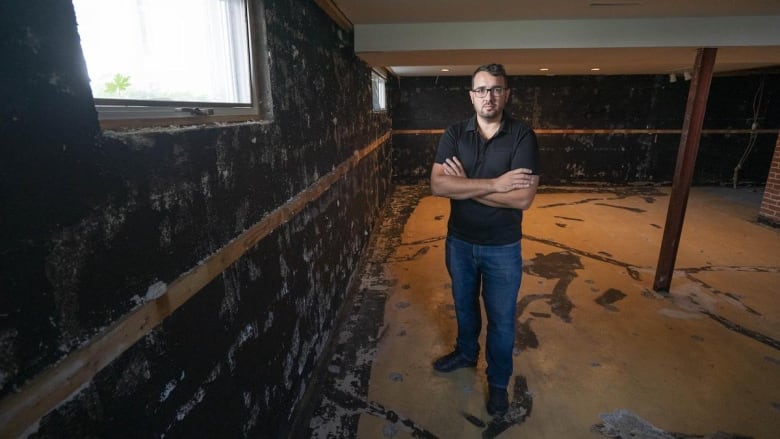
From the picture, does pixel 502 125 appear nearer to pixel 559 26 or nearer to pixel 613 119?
pixel 559 26

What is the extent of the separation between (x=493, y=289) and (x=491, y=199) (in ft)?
1.44

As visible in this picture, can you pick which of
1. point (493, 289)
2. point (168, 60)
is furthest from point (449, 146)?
point (168, 60)

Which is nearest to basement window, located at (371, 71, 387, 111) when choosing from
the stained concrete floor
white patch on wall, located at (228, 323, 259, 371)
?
the stained concrete floor

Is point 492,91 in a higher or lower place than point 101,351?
higher

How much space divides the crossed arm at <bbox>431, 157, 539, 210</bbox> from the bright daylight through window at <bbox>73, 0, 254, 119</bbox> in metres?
0.91

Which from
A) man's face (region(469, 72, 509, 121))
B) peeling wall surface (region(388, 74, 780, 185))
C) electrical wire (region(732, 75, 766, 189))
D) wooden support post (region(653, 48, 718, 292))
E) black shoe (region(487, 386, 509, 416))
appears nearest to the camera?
man's face (region(469, 72, 509, 121))

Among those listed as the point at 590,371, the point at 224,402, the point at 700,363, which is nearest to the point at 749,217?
the point at 700,363

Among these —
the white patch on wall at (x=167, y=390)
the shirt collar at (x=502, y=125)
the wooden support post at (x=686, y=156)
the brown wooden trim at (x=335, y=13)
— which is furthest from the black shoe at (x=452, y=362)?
the brown wooden trim at (x=335, y=13)

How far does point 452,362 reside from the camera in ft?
7.32

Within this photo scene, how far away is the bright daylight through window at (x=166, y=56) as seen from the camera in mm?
819

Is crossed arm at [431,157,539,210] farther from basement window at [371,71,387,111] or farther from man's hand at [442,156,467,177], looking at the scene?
basement window at [371,71,387,111]

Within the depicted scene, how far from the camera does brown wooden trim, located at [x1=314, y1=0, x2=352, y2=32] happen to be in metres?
2.17

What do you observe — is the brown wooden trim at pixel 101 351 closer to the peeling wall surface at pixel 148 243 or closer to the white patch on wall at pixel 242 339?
the peeling wall surface at pixel 148 243

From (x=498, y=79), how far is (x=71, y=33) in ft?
4.70
